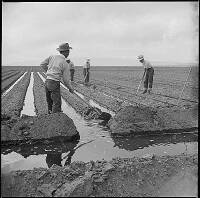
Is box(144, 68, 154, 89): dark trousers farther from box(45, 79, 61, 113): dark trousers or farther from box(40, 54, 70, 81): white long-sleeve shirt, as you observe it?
box(40, 54, 70, 81): white long-sleeve shirt

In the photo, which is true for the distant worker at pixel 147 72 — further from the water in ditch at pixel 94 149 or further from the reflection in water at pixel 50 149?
the reflection in water at pixel 50 149

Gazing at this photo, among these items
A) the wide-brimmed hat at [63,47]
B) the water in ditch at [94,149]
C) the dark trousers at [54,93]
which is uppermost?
the wide-brimmed hat at [63,47]

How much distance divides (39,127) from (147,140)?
6.09 ft

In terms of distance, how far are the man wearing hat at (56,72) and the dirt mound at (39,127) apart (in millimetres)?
353

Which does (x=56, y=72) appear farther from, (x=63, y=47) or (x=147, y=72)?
(x=147, y=72)

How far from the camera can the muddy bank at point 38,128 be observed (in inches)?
217

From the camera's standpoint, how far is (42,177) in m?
Answer: 3.69

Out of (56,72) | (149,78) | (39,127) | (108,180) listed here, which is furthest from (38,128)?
(149,78)

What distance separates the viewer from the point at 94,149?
17.6 feet

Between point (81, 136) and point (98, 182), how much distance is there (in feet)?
8.73

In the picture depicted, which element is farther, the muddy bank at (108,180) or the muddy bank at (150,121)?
the muddy bank at (150,121)

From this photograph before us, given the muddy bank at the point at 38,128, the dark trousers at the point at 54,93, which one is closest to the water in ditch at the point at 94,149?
the muddy bank at the point at 38,128

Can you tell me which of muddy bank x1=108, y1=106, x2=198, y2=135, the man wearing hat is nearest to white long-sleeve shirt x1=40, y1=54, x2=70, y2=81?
the man wearing hat

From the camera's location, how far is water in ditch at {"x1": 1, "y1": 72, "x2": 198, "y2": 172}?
15.8 ft
